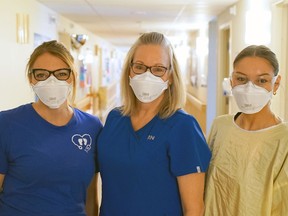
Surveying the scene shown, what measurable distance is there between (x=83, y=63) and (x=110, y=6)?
3.11 metres

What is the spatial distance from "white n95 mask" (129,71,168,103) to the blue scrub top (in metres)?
0.09

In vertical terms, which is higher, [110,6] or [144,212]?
[110,6]

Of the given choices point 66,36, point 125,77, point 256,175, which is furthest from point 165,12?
point 256,175

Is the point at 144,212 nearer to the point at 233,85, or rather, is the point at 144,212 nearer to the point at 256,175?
the point at 256,175

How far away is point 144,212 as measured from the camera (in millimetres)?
1550

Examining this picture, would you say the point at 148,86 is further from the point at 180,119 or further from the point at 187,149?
the point at 187,149

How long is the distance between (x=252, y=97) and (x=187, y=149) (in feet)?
1.11

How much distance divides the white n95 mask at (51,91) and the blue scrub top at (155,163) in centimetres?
32

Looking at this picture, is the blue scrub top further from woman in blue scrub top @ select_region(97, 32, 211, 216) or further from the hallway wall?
the hallway wall

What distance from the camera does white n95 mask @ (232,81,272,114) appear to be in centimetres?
157

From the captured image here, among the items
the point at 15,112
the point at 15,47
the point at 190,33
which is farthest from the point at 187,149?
the point at 190,33

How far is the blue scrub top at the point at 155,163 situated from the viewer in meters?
1.51

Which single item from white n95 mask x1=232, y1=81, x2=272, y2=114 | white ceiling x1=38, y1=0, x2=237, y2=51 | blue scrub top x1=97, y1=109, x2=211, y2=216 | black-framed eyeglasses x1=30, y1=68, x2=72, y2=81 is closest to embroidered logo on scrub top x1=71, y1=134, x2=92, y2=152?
blue scrub top x1=97, y1=109, x2=211, y2=216

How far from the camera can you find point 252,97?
5.15ft
